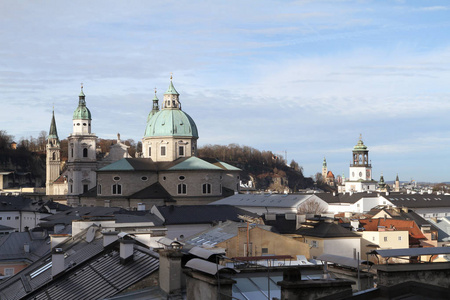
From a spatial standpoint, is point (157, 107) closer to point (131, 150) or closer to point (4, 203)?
point (4, 203)

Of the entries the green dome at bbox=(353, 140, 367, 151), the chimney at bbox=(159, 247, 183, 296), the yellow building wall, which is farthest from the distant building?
the chimney at bbox=(159, 247, 183, 296)

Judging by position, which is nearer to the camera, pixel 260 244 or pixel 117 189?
pixel 260 244

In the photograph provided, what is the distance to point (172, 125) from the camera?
8850cm

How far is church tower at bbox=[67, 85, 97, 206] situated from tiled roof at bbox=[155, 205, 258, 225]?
158ft

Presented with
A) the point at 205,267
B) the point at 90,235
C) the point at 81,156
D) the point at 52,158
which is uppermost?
the point at 81,156

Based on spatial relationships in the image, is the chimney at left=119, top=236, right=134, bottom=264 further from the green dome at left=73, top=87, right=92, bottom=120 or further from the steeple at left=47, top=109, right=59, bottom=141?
the steeple at left=47, top=109, right=59, bottom=141

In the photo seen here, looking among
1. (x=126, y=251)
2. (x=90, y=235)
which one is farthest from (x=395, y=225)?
(x=126, y=251)

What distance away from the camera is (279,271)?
45.1ft

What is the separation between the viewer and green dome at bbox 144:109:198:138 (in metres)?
88.6

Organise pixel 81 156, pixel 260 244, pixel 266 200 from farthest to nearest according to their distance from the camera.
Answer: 1. pixel 81 156
2. pixel 266 200
3. pixel 260 244

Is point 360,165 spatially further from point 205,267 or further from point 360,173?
point 205,267

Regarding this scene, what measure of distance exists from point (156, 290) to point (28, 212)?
→ 6311cm

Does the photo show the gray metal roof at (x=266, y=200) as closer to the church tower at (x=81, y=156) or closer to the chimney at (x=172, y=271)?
the church tower at (x=81, y=156)

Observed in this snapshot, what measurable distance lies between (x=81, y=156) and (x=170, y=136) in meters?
20.4
